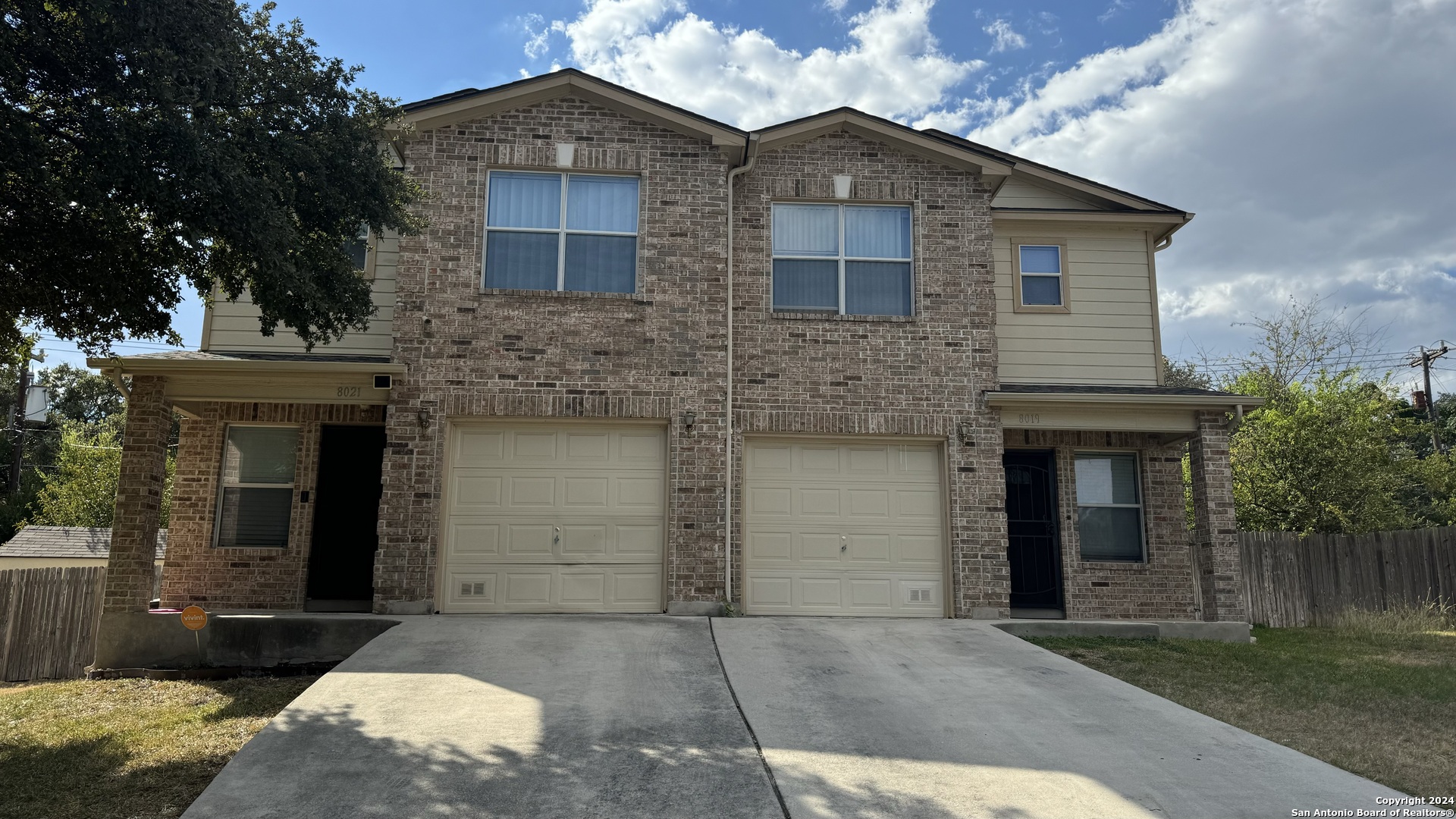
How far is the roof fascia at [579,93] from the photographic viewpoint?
454 inches

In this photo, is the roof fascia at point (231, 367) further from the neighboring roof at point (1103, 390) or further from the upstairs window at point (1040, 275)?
the upstairs window at point (1040, 275)

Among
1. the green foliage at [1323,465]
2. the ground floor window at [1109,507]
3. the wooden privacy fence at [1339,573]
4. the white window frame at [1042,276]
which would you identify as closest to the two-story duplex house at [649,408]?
the ground floor window at [1109,507]

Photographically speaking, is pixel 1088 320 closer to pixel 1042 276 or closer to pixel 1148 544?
pixel 1042 276

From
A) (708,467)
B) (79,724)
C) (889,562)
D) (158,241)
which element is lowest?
(79,724)

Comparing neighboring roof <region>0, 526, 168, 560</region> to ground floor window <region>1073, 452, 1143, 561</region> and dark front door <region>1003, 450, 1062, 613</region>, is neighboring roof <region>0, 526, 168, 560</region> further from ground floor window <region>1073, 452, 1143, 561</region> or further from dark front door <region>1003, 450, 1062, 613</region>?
ground floor window <region>1073, 452, 1143, 561</region>

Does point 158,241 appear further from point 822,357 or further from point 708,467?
point 822,357

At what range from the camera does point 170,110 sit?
739 cm

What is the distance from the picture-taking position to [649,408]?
1118cm

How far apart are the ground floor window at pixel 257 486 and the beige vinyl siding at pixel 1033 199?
34.7 ft

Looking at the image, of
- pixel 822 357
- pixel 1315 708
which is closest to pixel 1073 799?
pixel 1315 708

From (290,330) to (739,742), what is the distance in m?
9.05

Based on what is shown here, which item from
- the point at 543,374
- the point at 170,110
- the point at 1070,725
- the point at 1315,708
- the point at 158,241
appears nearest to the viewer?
the point at 1070,725

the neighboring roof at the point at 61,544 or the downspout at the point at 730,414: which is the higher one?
the downspout at the point at 730,414

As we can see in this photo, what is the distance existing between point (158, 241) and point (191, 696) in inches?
176
